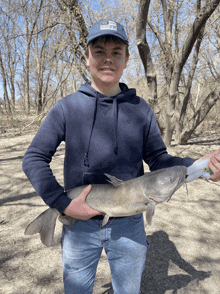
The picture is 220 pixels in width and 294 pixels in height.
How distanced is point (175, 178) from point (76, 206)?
67 cm

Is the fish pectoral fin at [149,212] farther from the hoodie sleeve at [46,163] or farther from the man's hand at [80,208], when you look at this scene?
the hoodie sleeve at [46,163]

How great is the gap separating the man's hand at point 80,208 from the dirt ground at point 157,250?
65.2 inches

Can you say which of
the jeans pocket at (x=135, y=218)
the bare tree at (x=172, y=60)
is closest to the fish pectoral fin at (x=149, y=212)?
the jeans pocket at (x=135, y=218)

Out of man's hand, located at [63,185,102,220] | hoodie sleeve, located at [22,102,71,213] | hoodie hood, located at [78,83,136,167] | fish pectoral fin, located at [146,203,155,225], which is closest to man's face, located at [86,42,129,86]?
hoodie hood, located at [78,83,136,167]

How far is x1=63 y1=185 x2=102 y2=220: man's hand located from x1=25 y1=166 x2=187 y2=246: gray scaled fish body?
0.13 ft

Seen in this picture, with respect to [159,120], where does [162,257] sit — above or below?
below

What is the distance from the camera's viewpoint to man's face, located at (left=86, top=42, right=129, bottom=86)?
1.52 m

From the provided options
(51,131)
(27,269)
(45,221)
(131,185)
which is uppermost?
(51,131)

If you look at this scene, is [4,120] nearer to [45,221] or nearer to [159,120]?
[159,120]

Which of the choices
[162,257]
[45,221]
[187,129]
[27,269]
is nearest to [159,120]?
[187,129]

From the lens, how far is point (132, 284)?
5.10 ft

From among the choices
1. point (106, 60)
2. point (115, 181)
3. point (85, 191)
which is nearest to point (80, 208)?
point (85, 191)

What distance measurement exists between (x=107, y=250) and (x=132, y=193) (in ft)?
1.65

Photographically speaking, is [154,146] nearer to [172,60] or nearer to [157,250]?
[157,250]
